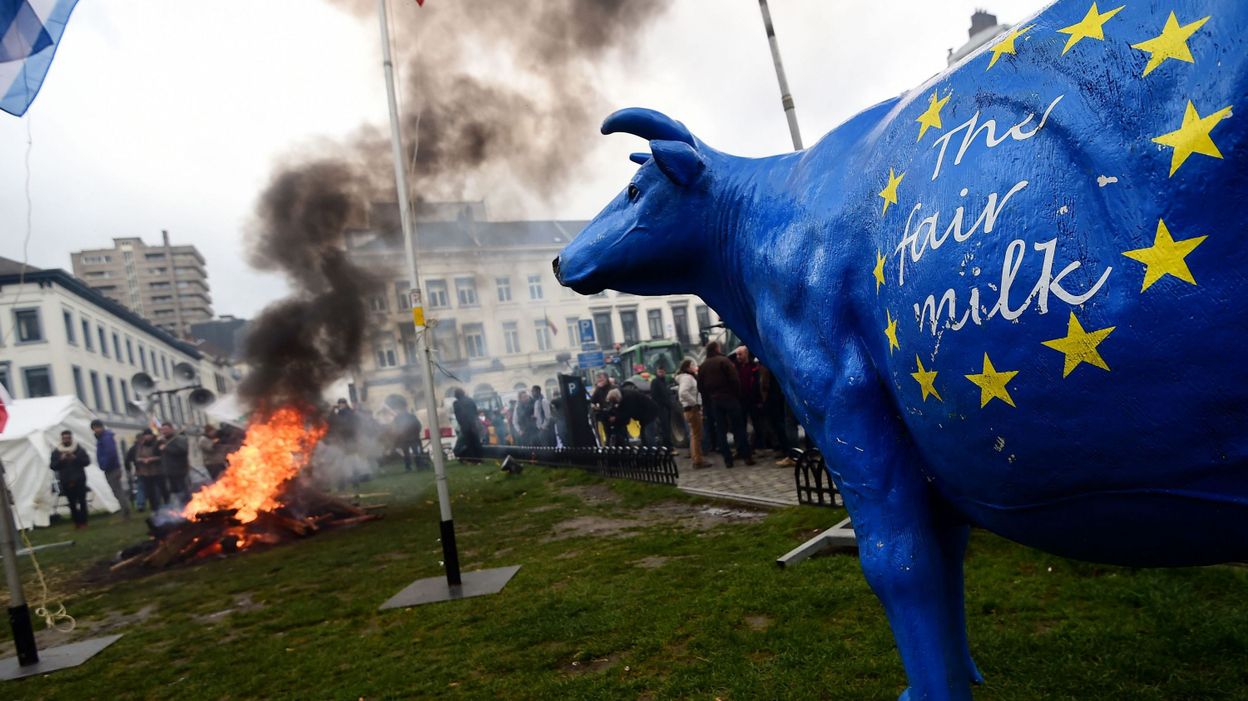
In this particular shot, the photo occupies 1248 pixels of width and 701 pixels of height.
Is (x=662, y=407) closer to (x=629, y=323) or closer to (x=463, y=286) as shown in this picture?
(x=463, y=286)

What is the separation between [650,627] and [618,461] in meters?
8.85

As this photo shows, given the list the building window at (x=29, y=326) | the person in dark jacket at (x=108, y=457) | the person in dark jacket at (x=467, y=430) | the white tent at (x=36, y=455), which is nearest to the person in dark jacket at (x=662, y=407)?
the person in dark jacket at (x=467, y=430)

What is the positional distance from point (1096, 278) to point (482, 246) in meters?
26.7

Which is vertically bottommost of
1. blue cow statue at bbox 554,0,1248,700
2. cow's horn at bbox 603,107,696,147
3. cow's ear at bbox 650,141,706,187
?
blue cow statue at bbox 554,0,1248,700

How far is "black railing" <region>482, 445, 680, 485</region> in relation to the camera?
12055mm

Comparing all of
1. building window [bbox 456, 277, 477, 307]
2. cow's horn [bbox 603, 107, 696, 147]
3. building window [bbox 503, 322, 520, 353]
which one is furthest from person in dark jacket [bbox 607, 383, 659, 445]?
building window [bbox 503, 322, 520, 353]

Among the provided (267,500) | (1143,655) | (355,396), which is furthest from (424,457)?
(1143,655)

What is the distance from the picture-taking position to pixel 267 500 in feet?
43.0

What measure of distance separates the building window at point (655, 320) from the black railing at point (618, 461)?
4062cm

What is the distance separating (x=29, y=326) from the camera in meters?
42.7

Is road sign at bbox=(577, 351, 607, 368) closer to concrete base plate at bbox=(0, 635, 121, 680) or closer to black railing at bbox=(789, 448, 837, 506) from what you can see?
black railing at bbox=(789, 448, 837, 506)

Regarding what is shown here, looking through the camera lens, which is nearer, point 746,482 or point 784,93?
point 784,93

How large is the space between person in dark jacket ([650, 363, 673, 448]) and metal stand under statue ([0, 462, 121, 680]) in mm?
11198

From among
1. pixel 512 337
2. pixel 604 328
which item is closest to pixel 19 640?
pixel 512 337
